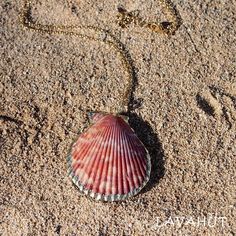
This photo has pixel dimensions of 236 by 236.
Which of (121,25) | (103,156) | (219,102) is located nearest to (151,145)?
(103,156)

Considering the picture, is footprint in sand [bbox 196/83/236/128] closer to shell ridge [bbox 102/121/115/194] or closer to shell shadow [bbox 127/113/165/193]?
shell shadow [bbox 127/113/165/193]

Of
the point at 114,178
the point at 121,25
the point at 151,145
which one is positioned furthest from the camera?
the point at 121,25

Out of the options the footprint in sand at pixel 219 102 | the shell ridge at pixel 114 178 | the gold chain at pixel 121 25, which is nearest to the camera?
the shell ridge at pixel 114 178

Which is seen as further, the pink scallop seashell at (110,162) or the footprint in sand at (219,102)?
the footprint in sand at (219,102)

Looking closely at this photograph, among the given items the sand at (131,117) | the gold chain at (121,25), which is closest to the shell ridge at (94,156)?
the sand at (131,117)

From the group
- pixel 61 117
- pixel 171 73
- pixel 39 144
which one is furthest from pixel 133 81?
pixel 39 144

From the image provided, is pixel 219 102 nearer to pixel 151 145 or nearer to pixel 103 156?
pixel 151 145

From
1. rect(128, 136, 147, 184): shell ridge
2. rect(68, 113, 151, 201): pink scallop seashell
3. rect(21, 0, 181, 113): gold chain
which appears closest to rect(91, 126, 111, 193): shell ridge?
rect(68, 113, 151, 201): pink scallop seashell

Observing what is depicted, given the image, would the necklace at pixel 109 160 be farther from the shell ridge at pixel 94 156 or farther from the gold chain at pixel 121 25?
the gold chain at pixel 121 25

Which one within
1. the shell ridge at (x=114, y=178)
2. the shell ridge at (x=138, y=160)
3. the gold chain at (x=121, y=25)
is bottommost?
the shell ridge at (x=114, y=178)
